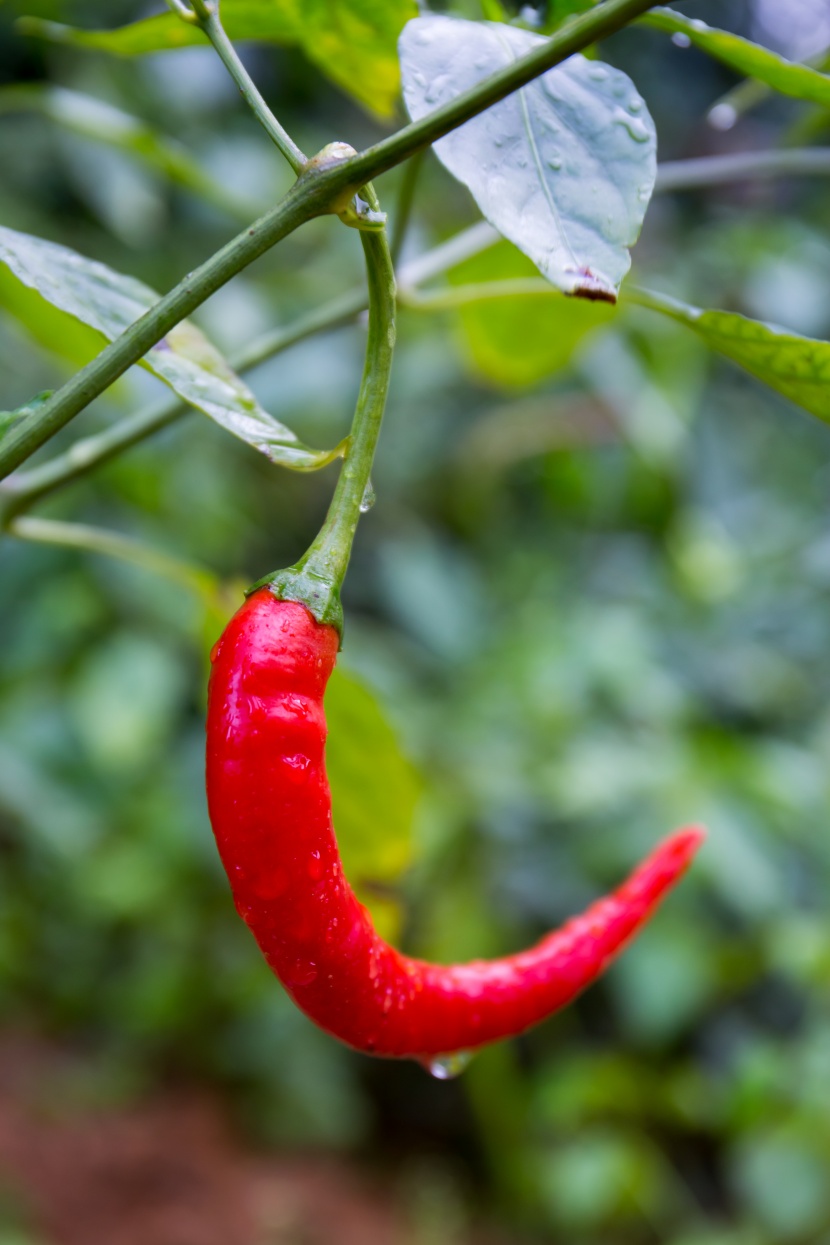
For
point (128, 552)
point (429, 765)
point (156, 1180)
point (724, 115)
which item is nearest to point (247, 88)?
point (128, 552)

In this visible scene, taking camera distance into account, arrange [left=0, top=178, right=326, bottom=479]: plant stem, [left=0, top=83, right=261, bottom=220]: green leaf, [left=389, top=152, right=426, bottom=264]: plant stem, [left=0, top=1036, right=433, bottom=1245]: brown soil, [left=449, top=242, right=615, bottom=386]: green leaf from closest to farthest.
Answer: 1. [left=0, top=178, right=326, bottom=479]: plant stem
2. [left=389, top=152, right=426, bottom=264]: plant stem
3. [left=0, top=83, right=261, bottom=220]: green leaf
4. [left=449, top=242, right=615, bottom=386]: green leaf
5. [left=0, top=1036, right=433, bottom=1245]: brown soil

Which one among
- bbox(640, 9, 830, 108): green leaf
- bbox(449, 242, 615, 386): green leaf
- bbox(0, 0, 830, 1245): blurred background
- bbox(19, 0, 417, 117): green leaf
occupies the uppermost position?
bbox(640, 9, 830, 108): green leaf

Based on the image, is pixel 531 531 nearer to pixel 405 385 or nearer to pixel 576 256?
pixel 405 385

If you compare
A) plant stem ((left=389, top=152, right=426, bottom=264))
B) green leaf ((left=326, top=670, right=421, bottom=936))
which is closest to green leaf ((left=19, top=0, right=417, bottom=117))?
plant stem ((left=389, top=152, right=426, bottom=264))

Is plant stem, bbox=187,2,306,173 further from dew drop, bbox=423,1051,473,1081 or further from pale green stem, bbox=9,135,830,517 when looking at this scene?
dew drop, bbox=423,1051,473,1081

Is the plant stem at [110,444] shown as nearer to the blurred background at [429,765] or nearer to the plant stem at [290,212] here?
the plant stem at [290,212]

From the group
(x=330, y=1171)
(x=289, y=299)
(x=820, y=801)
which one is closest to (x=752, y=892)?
(x=820, y=801)

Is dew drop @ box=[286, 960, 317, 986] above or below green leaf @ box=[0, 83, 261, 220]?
below
